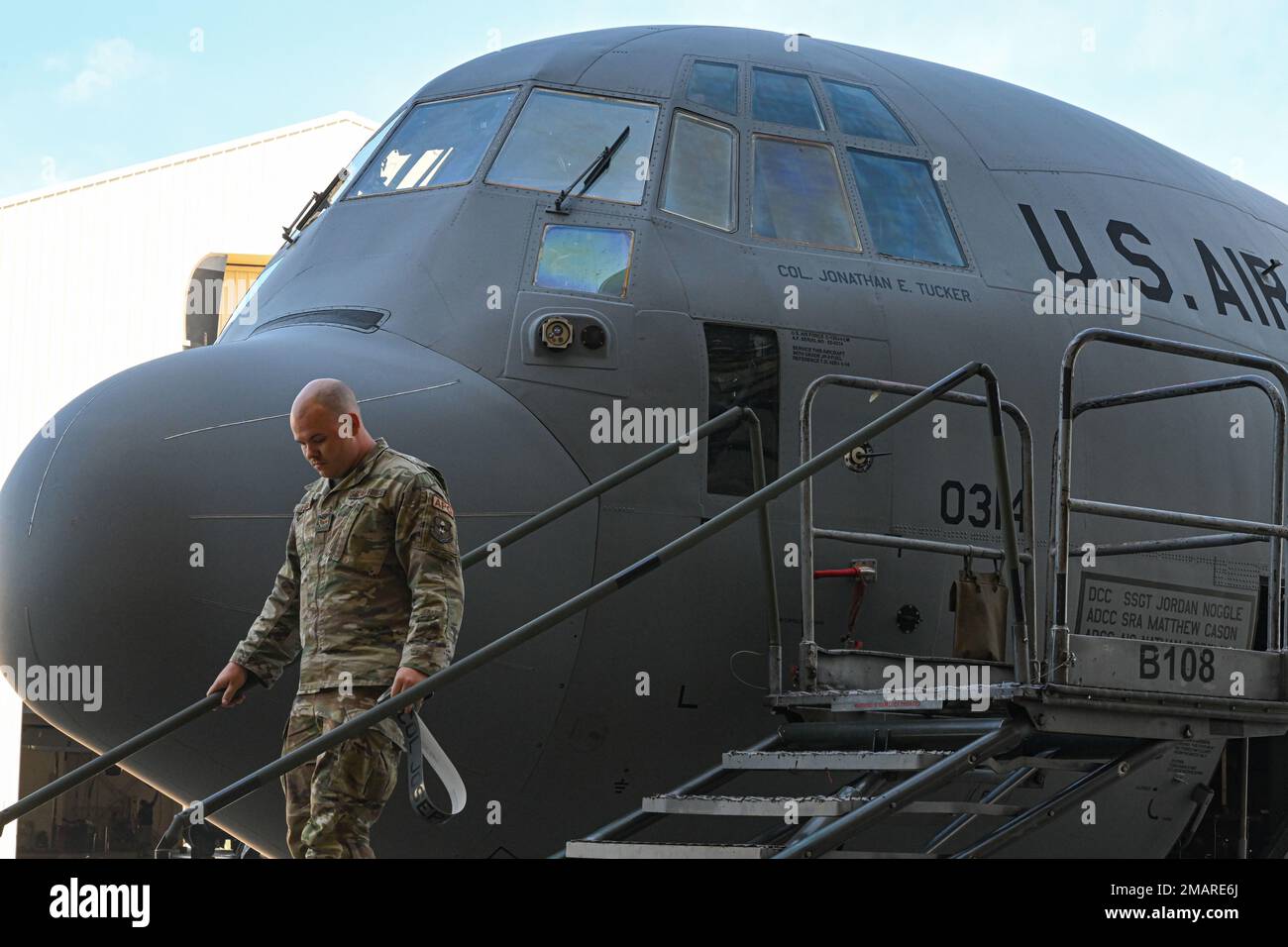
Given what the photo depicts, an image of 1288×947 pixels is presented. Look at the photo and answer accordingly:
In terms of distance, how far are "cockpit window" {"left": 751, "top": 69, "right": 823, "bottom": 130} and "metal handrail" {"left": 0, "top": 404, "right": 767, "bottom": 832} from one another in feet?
5.08

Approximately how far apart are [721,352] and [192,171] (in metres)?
19.9

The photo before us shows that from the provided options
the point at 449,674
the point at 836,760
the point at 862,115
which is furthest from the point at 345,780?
the point at 862,115

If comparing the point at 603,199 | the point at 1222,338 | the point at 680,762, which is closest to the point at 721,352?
the point at 603,199

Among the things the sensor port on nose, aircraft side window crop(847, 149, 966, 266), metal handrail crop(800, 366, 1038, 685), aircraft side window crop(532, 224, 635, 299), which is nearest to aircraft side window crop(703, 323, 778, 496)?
metal handrail crop(800, 366, 1038, 685)

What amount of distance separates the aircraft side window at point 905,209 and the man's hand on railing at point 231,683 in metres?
3.37

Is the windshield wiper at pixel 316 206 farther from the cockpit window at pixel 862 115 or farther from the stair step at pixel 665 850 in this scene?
the stair step at pixel 665 850

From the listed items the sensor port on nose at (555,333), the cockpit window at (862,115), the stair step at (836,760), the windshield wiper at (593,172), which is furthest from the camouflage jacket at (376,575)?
the cockpit window at (862,115)

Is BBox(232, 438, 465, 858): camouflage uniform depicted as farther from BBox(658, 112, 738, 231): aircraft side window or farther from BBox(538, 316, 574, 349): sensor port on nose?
BBox(658, 112, 738, 231): aircraft side window

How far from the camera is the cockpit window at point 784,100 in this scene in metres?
6.96

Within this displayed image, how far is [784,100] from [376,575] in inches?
136

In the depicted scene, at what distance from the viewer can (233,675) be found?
4785 millimetres

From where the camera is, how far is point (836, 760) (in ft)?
17.2
